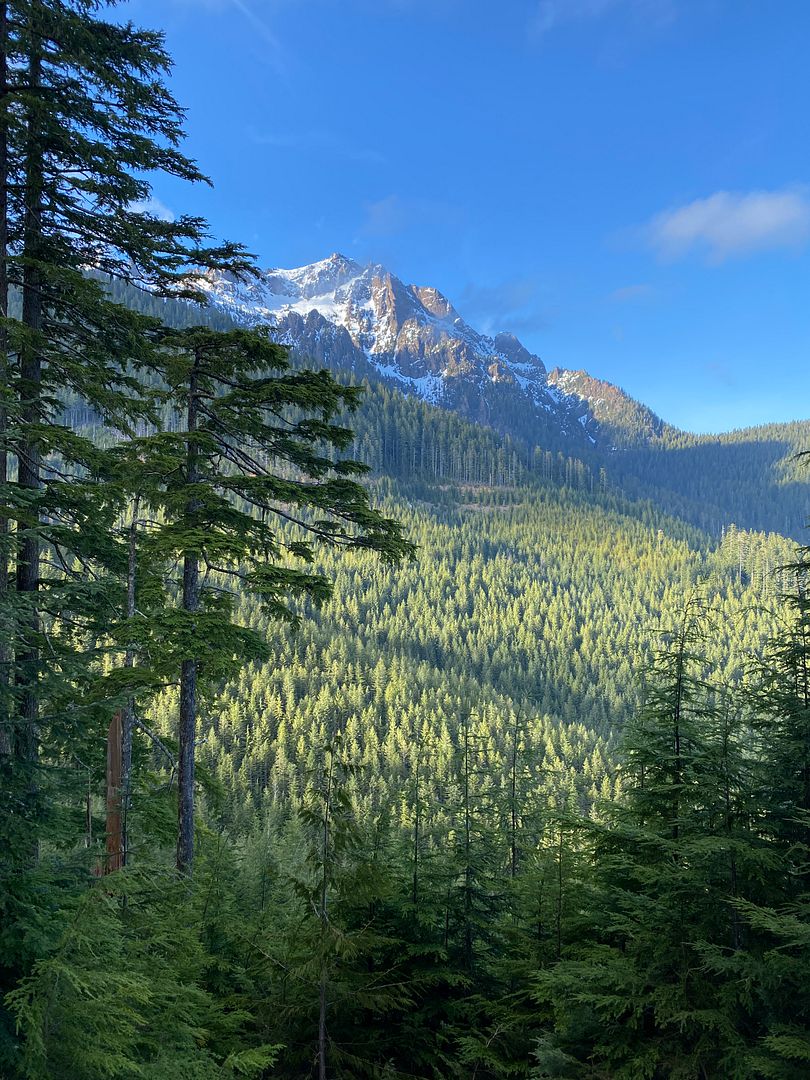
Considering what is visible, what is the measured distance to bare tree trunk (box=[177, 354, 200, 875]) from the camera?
10.4m

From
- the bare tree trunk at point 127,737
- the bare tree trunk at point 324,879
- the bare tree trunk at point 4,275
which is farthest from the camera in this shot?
the bare tree trunk at point 127,737

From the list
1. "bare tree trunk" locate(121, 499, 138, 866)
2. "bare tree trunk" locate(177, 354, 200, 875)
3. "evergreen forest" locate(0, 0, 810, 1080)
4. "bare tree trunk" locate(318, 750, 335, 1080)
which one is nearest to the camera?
"evergreen forest" locate(0, 0, 810, 1080)

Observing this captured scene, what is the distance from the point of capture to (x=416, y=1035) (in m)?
8.80

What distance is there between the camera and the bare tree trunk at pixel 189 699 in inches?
408

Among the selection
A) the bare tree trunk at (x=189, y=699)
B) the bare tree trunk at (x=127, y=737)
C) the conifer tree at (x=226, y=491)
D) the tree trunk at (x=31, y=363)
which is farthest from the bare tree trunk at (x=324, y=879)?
the tree trunk at (x=31, y=363)

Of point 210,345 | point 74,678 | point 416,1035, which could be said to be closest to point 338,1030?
point 416,1035

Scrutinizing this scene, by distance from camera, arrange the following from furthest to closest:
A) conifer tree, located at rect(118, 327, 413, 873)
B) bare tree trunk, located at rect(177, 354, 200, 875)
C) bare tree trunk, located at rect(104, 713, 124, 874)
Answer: bare tree trunk, located at rect(177, 354, 200, 875)
conifer tree, located at rect(118, 327, 413, 873)
bare tree trunk, located at rect(104, 713, 124, 874)

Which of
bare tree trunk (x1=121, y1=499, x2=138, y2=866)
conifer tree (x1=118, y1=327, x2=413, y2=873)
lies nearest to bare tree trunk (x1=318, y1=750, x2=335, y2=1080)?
bare tree trunk (x1=121, y1=499, x2=138, y2=866)

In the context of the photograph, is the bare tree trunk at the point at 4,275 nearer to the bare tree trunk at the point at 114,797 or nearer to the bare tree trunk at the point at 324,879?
the bare tree trunk at the point at 114,797

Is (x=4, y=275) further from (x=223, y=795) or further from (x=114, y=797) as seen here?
(x=223, y=795)

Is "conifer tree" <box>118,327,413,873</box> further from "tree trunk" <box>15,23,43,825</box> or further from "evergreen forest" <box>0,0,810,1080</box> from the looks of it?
"tree trunk" <box>15,23,43,825</box>

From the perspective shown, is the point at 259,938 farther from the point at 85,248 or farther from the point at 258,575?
the point at 85,248

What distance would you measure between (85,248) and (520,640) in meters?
159

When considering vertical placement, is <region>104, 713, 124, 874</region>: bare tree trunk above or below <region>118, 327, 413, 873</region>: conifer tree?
below
